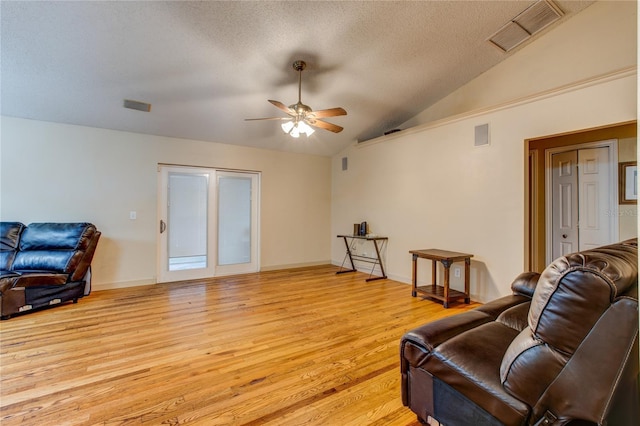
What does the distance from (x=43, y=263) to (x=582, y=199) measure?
7220 mm

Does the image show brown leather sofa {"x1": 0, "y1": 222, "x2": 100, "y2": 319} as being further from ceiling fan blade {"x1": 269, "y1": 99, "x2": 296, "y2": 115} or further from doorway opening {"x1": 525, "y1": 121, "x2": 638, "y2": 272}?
doorway opening {"x1": 525, "y1": 121, "x2": 638, "y2": 272}

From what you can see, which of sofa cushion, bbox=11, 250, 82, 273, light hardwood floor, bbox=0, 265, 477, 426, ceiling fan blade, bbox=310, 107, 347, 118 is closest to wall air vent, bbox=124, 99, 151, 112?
sofa cushion, bbox=11, 250, 82, 273

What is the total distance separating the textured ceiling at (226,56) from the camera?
108 inches

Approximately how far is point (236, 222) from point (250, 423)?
14.2ft

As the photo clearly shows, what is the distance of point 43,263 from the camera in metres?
3.66

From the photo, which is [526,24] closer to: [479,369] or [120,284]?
[479,369]

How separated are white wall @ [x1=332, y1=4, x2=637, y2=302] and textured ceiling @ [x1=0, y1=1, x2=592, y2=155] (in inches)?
15.0

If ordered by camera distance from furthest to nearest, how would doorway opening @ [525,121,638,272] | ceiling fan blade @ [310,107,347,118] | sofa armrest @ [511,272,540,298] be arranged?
doorway opening @ [525,121,638,272], ceiling fan blade @ [310,107,347,118], sofa armrest @ [511,272,540,298]

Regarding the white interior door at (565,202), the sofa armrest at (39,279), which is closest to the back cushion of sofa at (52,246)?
the sofa armrest at (39,279)

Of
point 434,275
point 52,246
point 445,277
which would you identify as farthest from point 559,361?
point 52,246

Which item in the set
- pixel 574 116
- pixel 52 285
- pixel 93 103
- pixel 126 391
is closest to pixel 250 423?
pixel 126 391

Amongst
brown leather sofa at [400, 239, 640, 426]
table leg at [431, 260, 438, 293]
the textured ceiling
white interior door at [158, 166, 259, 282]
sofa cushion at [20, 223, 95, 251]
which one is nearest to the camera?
brown leather sofa at [400, 239, 640, 426]

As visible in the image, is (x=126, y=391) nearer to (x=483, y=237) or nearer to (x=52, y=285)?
(x=52, y=285)

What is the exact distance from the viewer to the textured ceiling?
2756 millimetres
